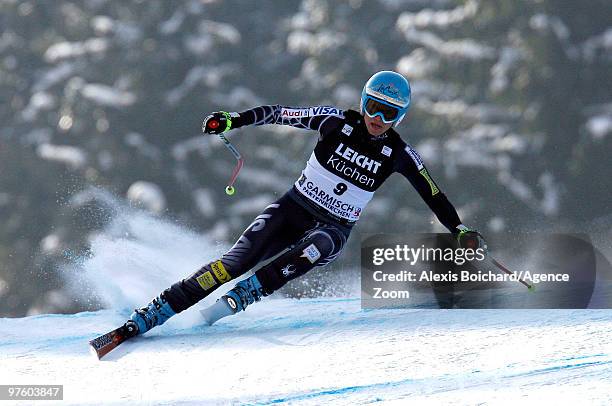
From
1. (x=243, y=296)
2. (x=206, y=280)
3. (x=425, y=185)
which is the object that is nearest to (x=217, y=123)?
(x=206, y=280)

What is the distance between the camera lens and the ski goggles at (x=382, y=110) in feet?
14.2

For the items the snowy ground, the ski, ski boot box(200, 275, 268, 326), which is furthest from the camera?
ski boot box(200, 275, 268, 326)

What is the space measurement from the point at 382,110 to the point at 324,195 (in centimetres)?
62

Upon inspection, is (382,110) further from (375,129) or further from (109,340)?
(109,340)

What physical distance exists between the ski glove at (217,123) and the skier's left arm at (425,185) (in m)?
1.02

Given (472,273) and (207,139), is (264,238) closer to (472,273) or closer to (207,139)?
(472,273)

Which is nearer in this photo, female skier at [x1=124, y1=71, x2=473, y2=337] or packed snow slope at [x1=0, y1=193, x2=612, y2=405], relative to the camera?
packed snow slope at [x1=0, y1=193, x2=612, y2=405]

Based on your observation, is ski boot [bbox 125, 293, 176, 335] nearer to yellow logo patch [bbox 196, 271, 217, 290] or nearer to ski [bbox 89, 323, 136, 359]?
ski [bbox 89, 323, 136, 359]

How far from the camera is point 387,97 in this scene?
4.32 meters

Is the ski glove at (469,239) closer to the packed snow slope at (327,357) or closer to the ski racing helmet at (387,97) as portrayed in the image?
the packed snow slope at (327,357)

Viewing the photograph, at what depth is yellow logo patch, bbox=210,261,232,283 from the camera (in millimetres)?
4301

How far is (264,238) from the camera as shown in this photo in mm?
4488

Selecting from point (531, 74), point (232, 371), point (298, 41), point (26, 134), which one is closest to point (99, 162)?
point (26, 134)

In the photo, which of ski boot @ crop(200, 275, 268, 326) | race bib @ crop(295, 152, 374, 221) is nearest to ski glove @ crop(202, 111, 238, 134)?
race bib @ crop(295, 152, 374, 221)
